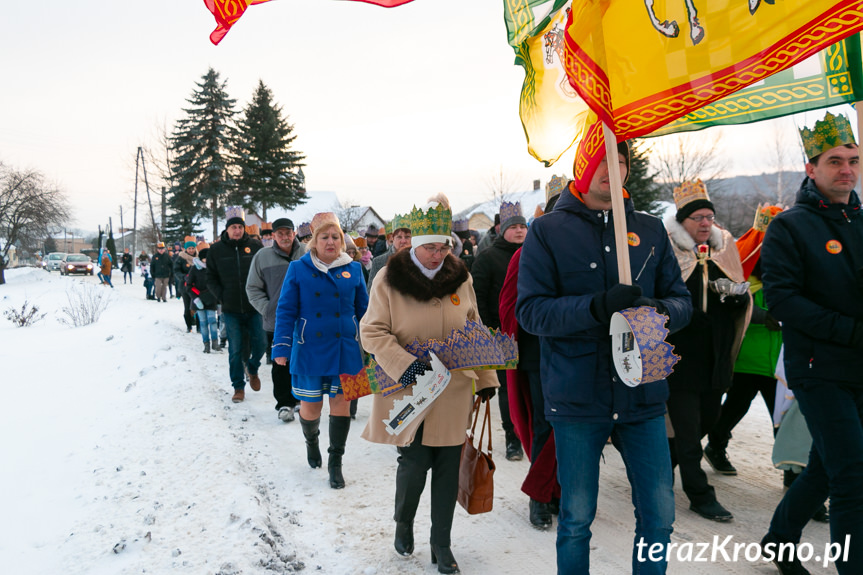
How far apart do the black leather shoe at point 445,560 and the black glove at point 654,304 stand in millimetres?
2000

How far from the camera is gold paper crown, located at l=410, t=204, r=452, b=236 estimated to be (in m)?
3.71

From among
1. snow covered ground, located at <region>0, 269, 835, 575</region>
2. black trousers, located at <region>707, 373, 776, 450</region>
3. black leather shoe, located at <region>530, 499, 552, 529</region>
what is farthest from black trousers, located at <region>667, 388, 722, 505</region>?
black leather shoe, located at <region>530, 499, 552, 529</region>

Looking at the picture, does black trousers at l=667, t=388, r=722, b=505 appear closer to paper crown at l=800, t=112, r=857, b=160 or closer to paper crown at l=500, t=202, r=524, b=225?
paper crown at l=800, t=112, r=857, b=160

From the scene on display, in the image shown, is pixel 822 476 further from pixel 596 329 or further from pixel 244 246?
pixel 244 246

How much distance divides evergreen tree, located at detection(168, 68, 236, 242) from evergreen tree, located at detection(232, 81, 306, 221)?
113 centimetres

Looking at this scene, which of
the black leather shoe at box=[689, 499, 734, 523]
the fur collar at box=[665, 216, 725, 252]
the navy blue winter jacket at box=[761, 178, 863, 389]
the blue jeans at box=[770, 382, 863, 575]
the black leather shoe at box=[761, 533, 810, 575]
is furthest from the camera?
the fur collar at box=[665, 216, 725, 252]

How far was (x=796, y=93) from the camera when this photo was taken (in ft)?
10.1

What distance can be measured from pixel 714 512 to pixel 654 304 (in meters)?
2.48

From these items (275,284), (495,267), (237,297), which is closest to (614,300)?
(495,267)

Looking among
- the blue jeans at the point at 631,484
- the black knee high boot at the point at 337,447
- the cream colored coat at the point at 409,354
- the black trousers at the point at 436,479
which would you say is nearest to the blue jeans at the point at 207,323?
the black knee high boot at the point at 337,447

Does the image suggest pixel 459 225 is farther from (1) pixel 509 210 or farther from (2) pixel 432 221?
(2) pixel 432 221

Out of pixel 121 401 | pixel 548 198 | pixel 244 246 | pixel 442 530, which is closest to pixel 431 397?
pixel 442 530

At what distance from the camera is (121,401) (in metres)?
7.00

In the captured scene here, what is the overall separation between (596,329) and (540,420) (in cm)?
165
